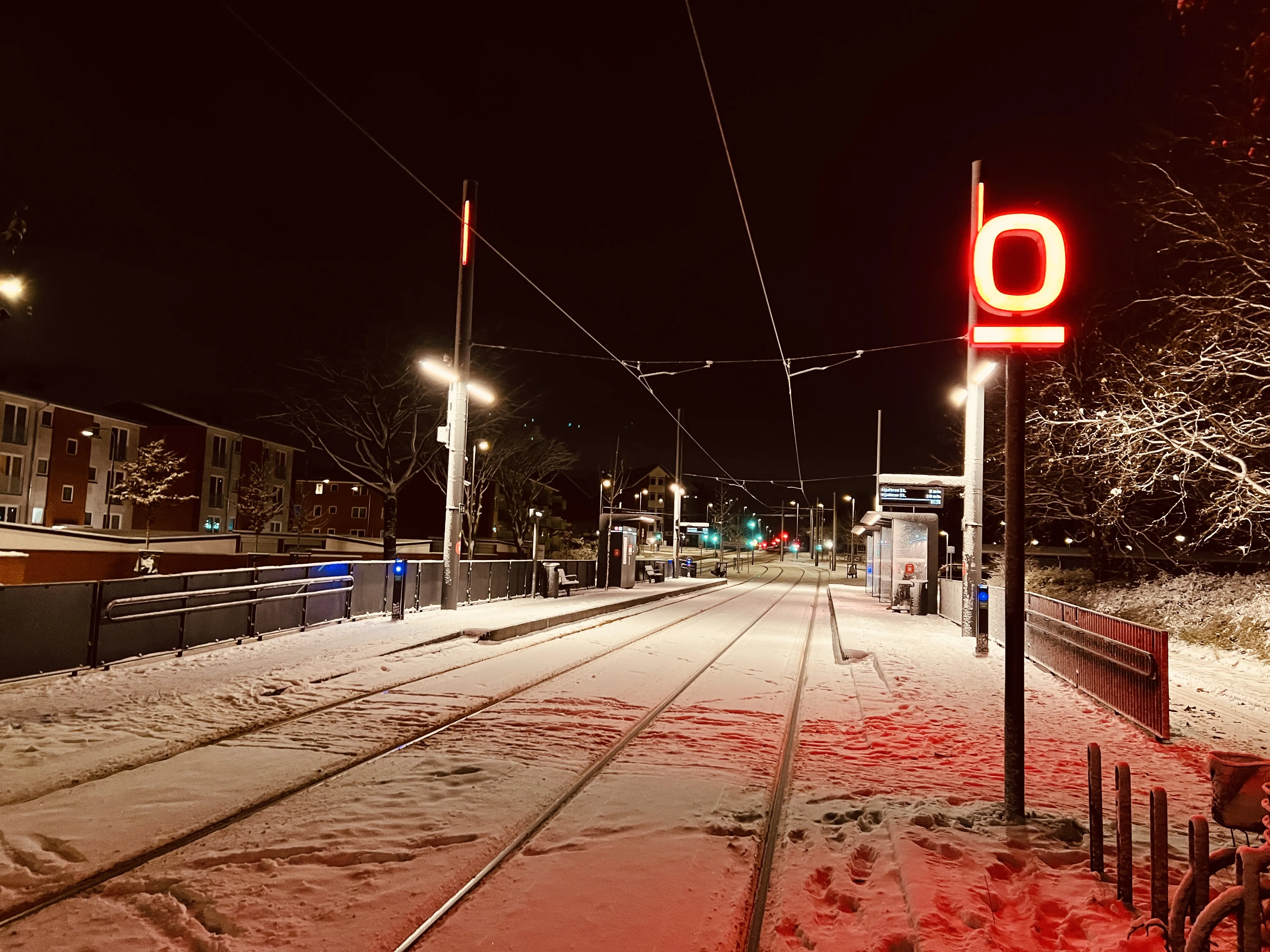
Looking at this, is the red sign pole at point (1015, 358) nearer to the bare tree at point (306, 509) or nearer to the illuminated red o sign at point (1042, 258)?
the illuminated red o sign at point (1042, 258)

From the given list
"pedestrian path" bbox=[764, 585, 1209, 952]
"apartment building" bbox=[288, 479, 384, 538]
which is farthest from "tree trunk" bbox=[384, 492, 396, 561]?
"apartment building" bbox=[288, 479, 384, 538]

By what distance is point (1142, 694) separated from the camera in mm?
9086

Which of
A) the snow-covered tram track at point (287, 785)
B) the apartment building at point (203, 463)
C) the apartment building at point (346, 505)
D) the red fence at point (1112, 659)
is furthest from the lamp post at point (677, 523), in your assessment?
the apartment building at point (346, 505)

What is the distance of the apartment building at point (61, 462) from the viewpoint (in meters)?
44.6

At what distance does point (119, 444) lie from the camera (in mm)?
52469

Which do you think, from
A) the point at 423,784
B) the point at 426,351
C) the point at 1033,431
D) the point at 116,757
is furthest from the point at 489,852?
the point at 426,351

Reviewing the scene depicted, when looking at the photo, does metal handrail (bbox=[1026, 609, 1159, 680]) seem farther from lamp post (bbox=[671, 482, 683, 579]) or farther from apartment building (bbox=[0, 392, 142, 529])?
apartment building (bbox=[0, 392, 142, 529])

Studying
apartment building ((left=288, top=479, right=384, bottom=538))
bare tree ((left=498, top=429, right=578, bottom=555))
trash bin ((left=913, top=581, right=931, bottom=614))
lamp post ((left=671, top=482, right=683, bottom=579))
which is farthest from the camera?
apartment building ((left=288, top=479, right=384, bottom=538))

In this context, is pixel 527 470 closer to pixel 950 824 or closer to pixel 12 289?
pixel 12 289

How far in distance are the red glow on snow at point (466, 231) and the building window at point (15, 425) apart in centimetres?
3815

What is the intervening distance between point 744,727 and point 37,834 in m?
6.28

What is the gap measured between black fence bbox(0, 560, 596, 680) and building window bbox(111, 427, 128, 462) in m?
42.6

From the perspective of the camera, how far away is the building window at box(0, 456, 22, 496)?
44031mm

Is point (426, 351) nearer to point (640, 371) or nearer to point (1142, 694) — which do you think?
point (640, 371)
